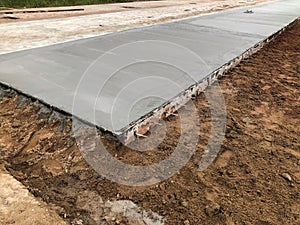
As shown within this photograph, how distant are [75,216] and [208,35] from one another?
14.7ft

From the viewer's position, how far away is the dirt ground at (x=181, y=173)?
171 centimetres

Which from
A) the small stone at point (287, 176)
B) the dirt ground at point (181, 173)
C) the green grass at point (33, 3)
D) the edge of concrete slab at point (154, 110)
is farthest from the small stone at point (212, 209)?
the green grass at point (33, 3)

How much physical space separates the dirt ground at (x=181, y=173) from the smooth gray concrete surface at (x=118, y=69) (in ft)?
0.77

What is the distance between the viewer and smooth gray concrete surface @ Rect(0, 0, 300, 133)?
2479mm

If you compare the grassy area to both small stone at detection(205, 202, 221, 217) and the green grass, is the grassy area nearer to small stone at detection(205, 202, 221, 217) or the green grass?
the green grass

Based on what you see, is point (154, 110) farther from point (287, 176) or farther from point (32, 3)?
point (32, 3)

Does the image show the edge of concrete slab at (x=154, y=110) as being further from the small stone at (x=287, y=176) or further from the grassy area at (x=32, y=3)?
the grassy area at (x=32, y=3)

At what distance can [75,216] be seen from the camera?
5.48 feet

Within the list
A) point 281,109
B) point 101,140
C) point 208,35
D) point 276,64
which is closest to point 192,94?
point 281,109

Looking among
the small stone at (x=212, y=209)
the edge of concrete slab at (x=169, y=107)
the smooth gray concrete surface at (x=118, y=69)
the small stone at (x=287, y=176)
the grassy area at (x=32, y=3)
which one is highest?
the grassy area at (x=32, y=3)

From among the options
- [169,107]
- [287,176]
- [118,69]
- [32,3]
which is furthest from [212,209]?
[32,3]

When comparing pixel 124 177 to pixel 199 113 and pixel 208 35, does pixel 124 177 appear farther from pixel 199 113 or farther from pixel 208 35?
pixel 208 35

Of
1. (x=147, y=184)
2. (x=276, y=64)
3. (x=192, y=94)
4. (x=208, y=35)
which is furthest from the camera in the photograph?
(x=208, y=35)

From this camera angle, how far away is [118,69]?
3.28m
